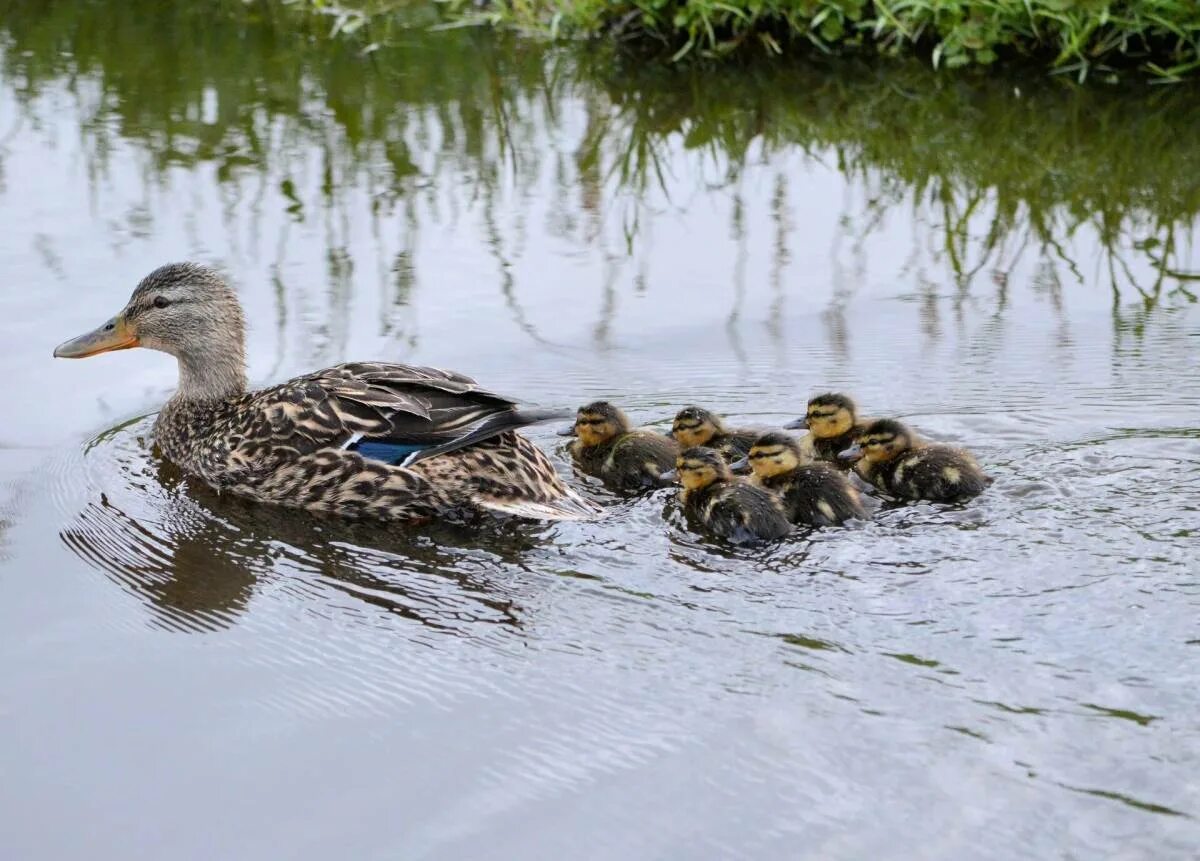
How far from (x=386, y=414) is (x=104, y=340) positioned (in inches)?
44.8

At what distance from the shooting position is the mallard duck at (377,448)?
15.0 feet

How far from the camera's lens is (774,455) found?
178 inches

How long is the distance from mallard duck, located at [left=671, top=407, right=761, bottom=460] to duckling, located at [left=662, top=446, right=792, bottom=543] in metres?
0.29

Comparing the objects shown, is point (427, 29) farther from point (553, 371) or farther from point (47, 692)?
→ point (47, 692)

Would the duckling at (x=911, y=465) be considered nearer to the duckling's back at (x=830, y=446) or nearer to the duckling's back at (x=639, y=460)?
the duckling's back at (x=830, y=446)

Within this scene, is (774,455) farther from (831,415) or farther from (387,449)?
(387,449)

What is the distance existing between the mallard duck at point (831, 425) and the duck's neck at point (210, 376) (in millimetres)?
1781

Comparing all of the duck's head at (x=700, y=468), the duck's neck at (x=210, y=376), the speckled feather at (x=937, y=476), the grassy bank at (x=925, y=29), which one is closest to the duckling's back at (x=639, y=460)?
the duck's head at (x=700, y=468)

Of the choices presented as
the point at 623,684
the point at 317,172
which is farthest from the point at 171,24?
the point at 623,684

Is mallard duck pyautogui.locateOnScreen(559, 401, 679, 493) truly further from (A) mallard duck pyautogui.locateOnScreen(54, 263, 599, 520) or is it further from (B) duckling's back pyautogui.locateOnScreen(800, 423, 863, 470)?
(B) duckling's back pyautogui.locateOnScreen(800, 423, 863, 470)

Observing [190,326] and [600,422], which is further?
[190,326]

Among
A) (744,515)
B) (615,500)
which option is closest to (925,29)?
(615,500)

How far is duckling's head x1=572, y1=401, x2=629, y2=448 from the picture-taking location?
16.0 ft

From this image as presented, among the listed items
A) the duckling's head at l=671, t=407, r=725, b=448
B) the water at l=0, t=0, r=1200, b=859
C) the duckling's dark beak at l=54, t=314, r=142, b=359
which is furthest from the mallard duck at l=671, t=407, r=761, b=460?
the duckling's dark beak at l=54, t=314, r=142, b=359
